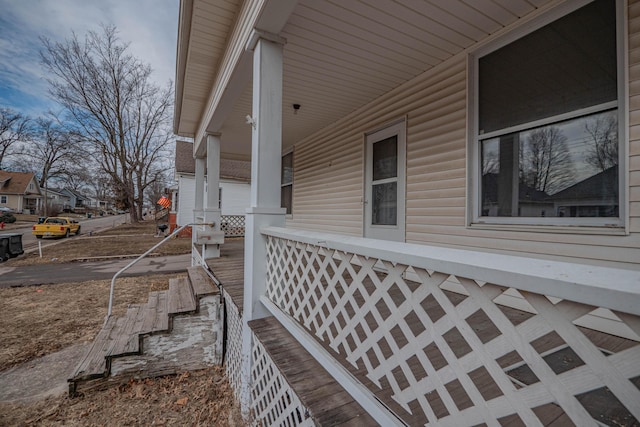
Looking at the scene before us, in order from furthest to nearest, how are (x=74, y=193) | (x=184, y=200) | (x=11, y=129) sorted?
(x=74, y=193) < (x=11, y=129) < (x=184, y=200)

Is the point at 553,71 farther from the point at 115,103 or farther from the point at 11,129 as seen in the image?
the point at 11,129

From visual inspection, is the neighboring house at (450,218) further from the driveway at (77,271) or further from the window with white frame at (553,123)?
the driveway at (77,271)

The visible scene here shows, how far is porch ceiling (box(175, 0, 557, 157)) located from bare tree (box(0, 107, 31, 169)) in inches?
1605

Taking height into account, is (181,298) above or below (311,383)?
below

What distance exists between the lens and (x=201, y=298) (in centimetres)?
342

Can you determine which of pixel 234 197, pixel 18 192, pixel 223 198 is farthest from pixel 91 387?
pixel 18 192

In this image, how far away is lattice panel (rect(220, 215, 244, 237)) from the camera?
11805 mm

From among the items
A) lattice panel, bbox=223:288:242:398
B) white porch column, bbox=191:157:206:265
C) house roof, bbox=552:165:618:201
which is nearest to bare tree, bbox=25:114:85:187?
white porch column, bbox=191:157:206:265

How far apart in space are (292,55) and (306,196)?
3.55 metres

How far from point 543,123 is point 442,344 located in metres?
2.38

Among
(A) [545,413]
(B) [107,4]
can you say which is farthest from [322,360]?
(B) [107,4]

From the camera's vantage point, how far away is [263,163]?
91.4 inches

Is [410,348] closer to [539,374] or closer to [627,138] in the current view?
[539,374]

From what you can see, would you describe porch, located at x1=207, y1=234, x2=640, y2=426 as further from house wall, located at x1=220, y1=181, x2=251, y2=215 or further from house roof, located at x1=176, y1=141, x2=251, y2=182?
house roof, located at x1=176, y1=141, x2=251, y2=182
